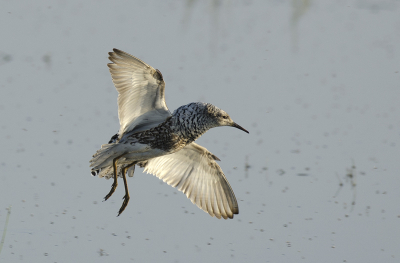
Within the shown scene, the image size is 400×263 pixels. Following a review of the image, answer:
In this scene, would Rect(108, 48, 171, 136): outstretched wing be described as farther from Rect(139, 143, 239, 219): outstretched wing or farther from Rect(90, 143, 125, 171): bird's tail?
Rect(139, 143, 239, 219): outstretched wing

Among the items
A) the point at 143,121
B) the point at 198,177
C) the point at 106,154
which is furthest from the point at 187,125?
the point at 198,177

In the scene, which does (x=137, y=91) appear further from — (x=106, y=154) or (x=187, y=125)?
(x=106, y=154)

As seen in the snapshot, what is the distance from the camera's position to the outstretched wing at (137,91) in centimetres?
618

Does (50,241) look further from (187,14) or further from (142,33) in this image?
(187,14)

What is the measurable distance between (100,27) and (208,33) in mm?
2281

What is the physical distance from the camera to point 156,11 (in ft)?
46.1

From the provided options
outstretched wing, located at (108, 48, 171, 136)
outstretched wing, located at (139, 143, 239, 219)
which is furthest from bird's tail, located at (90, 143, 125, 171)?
outstretched wing, located at (139, 143, 239, 219)

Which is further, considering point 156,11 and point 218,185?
point 156,11

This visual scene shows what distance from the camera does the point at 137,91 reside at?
6297 mm

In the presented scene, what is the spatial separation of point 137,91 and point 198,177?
144 centimetres

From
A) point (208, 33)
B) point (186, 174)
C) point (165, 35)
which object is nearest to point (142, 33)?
point (165, 35)

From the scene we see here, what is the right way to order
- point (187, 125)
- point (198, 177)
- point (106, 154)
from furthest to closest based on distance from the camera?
point (198, 177), point (106, 154), point (187, 125)

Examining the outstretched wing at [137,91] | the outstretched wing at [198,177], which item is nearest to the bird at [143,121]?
the outstretched wing at [137,91]

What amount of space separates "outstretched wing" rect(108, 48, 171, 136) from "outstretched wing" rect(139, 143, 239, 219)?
2.56ft
